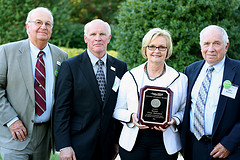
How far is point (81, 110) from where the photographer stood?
363cm

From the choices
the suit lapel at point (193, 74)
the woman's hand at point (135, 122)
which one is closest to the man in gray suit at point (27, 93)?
the woman's hand at point (135, 122)

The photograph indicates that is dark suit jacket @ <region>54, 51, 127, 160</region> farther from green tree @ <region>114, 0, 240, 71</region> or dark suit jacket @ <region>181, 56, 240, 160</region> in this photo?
green tree @ <region>114, 0, 240, 71</region>

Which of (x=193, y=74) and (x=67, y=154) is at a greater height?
(x=193, y=74)

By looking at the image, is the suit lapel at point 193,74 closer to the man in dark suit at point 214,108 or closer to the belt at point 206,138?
the man in dark suit at point 214,108

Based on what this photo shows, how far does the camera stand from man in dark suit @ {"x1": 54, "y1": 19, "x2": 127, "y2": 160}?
3590 millimetres

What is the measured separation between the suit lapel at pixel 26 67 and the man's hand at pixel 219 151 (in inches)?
91.9

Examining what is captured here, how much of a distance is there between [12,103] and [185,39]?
3.71 metres

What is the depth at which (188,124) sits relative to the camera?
3.51 meters

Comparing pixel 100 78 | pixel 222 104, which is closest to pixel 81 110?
pixel 100 78

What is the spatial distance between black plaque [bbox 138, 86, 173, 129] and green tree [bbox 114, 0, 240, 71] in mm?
Result: 2576

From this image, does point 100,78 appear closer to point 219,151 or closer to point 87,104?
point 87,104

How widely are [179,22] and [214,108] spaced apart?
2798mm

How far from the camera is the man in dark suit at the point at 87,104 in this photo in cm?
359

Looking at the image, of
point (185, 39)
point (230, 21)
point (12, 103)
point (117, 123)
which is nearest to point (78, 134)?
point (117, 123)
